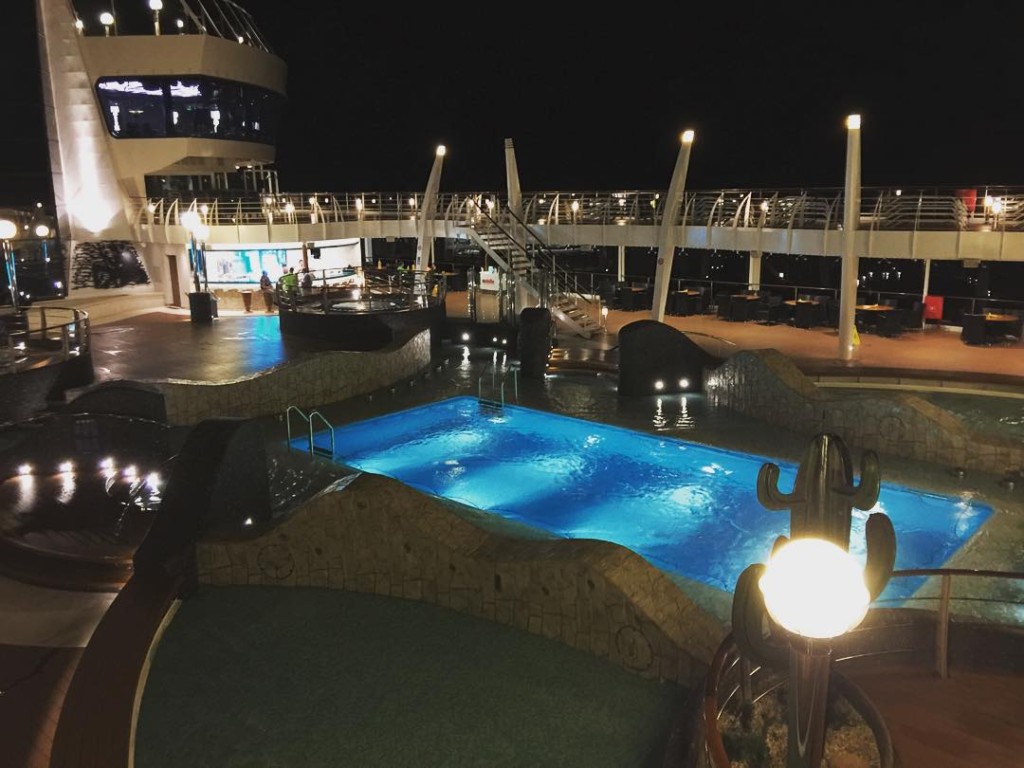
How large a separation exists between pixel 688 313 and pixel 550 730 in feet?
53.2

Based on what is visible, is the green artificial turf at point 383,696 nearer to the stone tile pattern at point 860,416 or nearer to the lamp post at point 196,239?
the stone tile pattern at point 860,416

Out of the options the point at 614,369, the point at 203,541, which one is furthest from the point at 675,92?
the point at 203,541

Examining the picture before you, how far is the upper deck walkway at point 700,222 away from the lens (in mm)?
14555

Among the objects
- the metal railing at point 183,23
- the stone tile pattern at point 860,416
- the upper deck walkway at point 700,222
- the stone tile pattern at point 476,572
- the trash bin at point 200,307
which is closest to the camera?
the stone tile pattern at point 476,572

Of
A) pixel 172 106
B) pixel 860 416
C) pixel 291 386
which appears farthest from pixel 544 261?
pixel 172 106

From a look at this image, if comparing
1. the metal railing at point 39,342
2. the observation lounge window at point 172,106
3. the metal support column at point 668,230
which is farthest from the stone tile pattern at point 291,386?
the observation lounge window at point 172,106

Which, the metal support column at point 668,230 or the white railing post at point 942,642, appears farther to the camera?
the metal support column at point 668,230

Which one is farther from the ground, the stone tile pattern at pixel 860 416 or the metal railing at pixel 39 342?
the metal railing at pixel 39 342

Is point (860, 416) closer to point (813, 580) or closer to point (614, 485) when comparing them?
point (614, 485)

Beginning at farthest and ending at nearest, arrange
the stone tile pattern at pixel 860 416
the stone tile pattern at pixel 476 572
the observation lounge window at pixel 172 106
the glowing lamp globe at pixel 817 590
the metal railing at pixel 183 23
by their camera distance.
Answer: the metal railing at pixel 183 23
the observation lounge window at pixel 172 106
the stone tile pattern at pixel 860 416
the stone tile pattern at pixel 476 572
the glowing lamp globe at pixel 817 590

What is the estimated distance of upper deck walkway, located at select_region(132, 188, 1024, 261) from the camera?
14555mm

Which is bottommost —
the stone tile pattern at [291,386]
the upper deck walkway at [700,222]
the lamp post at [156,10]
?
the stone tile pattern at [291,386]

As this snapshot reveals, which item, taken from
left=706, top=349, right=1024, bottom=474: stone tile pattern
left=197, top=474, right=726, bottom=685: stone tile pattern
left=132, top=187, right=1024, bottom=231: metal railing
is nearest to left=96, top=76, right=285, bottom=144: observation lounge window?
left=132, top=187, right=1024, bottom=231: metal railing

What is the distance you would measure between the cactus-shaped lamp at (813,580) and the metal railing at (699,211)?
13223 mm
